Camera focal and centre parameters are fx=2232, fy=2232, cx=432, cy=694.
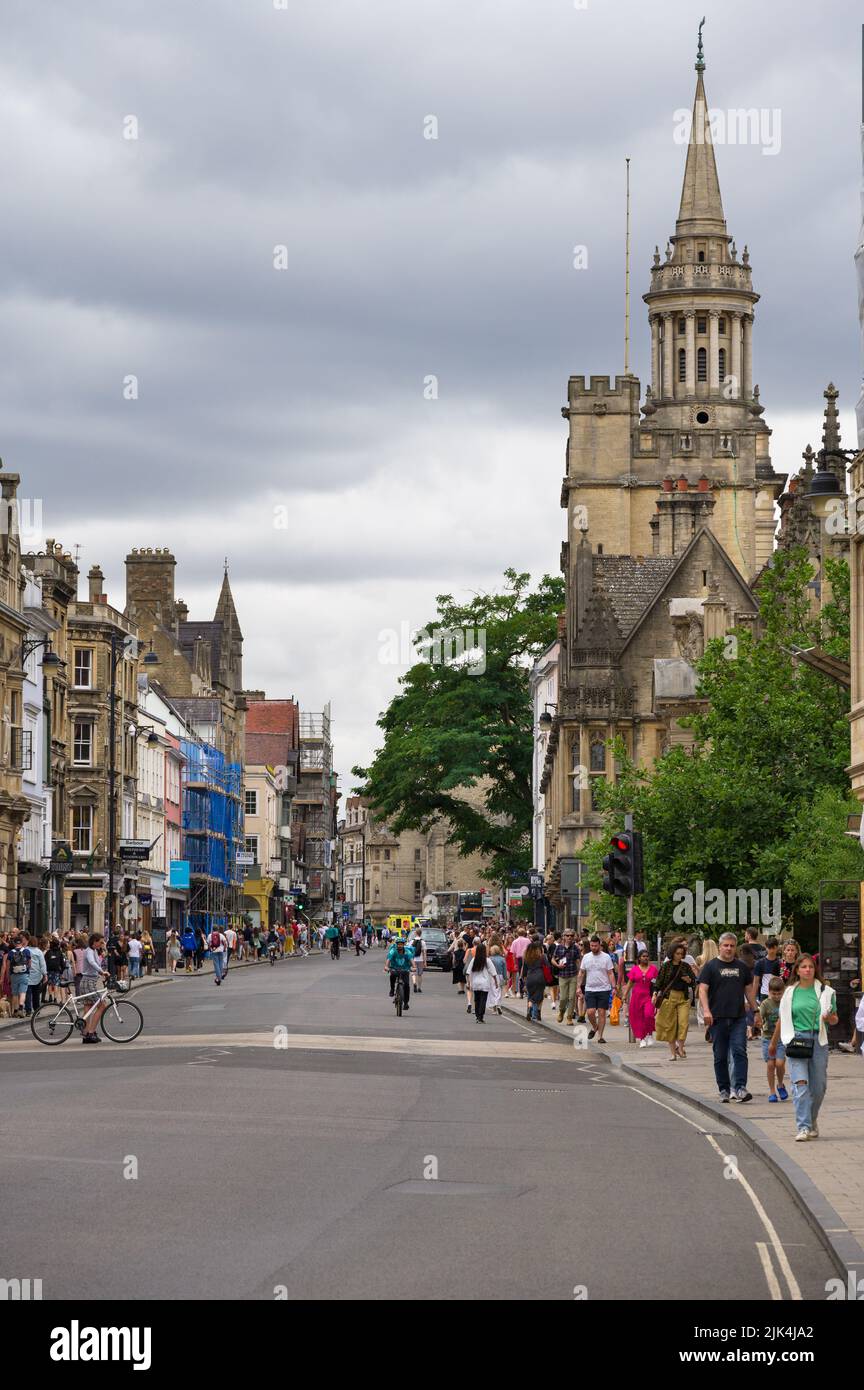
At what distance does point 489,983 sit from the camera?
4047 centimetres

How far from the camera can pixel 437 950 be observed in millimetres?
82688

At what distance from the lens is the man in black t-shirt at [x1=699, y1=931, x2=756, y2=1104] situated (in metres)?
21.6

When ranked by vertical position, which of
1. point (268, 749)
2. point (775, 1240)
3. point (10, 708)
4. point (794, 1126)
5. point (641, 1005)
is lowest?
point (794, 1126)

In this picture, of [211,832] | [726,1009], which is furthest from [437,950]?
[726,1009]

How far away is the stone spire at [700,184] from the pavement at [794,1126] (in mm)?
79106

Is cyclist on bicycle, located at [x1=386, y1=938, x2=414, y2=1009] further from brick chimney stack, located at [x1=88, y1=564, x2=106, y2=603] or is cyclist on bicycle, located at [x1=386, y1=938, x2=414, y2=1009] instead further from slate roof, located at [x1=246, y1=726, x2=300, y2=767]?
slate roof, located at [x1=246, y1=726, x2=300, y2=767]

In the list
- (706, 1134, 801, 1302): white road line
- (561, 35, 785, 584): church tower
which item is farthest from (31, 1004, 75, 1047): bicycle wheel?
(561, 35, 785, 584): church tower

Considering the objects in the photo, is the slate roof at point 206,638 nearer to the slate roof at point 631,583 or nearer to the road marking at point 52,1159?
the slate roof at point 631,583

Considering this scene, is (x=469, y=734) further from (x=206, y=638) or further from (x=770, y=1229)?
(x=770, y=1229)

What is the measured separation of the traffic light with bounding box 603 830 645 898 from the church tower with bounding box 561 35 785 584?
57.2m

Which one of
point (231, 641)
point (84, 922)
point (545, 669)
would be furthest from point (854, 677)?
point (231, 641)

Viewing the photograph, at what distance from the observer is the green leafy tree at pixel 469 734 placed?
275 feet

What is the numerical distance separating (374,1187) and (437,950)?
68842 mm
